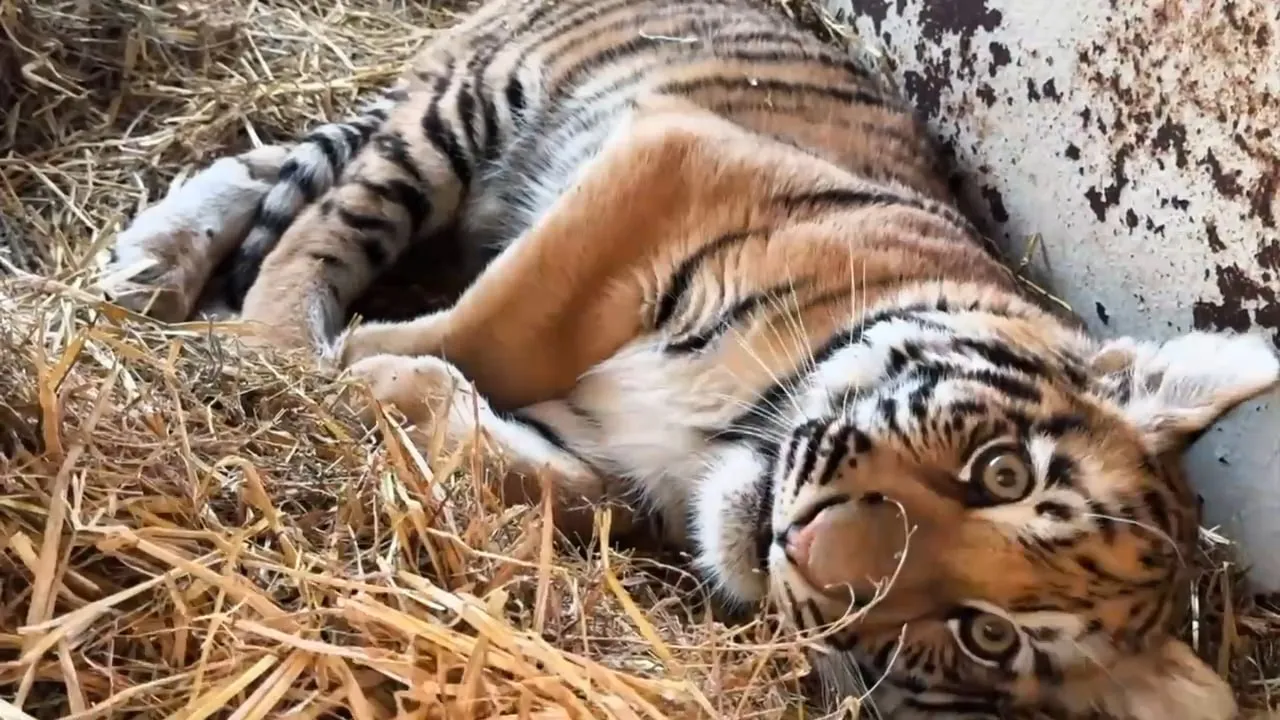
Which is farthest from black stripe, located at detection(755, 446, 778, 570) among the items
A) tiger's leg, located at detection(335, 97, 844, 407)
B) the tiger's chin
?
tiger's leg, located at detection(335, 97, 844, 407)

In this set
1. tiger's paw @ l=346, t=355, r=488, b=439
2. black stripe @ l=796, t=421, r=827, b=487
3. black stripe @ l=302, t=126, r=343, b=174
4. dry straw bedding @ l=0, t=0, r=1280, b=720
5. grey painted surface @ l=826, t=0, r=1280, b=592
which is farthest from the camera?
black stripe @ l=302, t=126, r=343, b=174

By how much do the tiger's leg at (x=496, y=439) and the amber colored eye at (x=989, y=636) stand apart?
559mm

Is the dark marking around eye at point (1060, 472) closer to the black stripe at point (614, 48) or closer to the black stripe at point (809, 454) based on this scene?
the black stripe at point (809, 454)

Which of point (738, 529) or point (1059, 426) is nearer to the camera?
point (1059, 426)

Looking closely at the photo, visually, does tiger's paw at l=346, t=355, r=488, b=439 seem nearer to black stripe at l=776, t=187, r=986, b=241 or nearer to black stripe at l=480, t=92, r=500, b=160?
black stripe at l=776, t=187, r=986, b=241

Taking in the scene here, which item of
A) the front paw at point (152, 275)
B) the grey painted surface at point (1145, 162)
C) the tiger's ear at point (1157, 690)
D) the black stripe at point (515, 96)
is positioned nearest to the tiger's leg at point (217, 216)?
the front paw at point (152, 275)

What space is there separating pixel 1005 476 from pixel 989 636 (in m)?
0.21

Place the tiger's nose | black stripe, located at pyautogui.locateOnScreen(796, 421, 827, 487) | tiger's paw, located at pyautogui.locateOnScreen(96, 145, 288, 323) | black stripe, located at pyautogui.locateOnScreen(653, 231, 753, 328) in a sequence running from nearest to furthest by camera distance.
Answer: the tiger's nose → black stripe, located at pyautogui.locateOnScreen(796, 421, 827, 487) → black stripe, located at pyautogui.locateOnScreen(653, 231, 753, 328) → tiger's paw, located at pyautogui.locateOnScreen(96, 145, 288, 323)

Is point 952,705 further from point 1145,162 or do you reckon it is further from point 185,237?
point 185,237

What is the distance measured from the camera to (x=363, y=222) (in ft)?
8.24

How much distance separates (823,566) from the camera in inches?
65.4

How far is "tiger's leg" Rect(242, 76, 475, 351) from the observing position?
7.59 ft

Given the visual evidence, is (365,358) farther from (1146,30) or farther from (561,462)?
(1146,30)

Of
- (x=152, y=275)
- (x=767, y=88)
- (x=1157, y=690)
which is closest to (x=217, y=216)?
(x=152, y=275)
